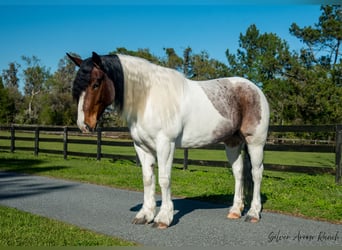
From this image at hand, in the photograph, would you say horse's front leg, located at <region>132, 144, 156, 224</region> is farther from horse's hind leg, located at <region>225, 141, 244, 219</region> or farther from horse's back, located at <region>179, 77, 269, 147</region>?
horse's hind leg, located at <region>225, 141, 244, 219</region>

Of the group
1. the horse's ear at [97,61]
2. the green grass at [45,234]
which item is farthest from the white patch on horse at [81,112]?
the green grass at [45,234]

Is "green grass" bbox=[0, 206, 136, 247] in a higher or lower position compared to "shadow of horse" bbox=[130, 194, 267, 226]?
higher

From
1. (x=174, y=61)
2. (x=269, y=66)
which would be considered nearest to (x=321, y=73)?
(x=269, y=66)

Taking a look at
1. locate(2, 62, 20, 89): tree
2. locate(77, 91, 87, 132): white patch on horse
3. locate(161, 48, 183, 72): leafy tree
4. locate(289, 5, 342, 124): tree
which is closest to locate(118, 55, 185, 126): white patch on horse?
locate(77, 91, 87, 132): white patch on horse

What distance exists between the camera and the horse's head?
173 inches

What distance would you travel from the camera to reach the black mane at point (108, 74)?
439 centimetres

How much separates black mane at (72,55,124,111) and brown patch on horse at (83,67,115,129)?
55 mm

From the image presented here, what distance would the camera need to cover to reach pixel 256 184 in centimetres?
540

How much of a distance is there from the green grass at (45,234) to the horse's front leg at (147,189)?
0.83 m

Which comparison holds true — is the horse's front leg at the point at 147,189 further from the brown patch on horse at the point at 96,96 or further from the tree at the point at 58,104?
the tree at the point at 58,104

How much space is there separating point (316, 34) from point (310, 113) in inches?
293

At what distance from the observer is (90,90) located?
4.41 m

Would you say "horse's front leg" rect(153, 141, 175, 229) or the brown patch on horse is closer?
the brown patch on horse

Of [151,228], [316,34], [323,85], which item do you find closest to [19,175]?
[151,228]
